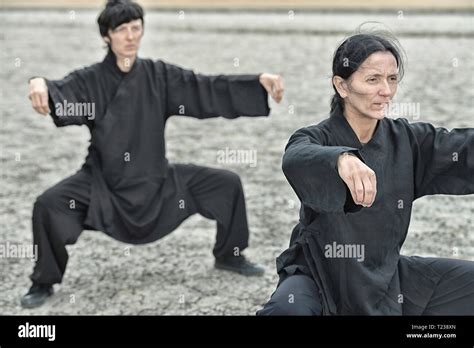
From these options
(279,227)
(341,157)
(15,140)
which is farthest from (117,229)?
(15,140)

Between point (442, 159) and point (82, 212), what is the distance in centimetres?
198

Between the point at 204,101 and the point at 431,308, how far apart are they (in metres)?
1.93

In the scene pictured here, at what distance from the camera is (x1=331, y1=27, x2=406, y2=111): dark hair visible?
2.69m

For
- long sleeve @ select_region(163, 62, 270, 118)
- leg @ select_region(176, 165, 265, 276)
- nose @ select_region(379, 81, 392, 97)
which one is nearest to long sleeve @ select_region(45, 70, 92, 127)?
long sleeve @ select_region(163, 62, 270, 118)

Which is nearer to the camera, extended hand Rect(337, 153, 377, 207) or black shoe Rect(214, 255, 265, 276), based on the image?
extended hand Rect(337, 153, 377, 207)

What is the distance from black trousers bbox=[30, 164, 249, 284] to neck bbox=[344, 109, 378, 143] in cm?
152

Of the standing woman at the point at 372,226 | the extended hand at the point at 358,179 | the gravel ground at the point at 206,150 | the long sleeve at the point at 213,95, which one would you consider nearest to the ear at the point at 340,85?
the standing woman at the point at 372,226

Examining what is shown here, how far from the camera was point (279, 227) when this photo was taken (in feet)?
16.6

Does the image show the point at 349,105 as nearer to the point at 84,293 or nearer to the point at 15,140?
the point at 84,293

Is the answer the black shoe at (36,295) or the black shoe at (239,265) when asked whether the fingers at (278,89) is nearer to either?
the black shoe at (239,265)

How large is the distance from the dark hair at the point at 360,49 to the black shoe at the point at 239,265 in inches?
69.0

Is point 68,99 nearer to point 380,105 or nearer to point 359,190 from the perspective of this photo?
point 380,105

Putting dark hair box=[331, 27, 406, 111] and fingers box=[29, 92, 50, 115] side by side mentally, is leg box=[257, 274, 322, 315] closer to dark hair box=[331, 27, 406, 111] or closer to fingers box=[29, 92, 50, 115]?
dark hair box=[331, 27, 406, 111]

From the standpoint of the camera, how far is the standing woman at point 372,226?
8.80 feet
